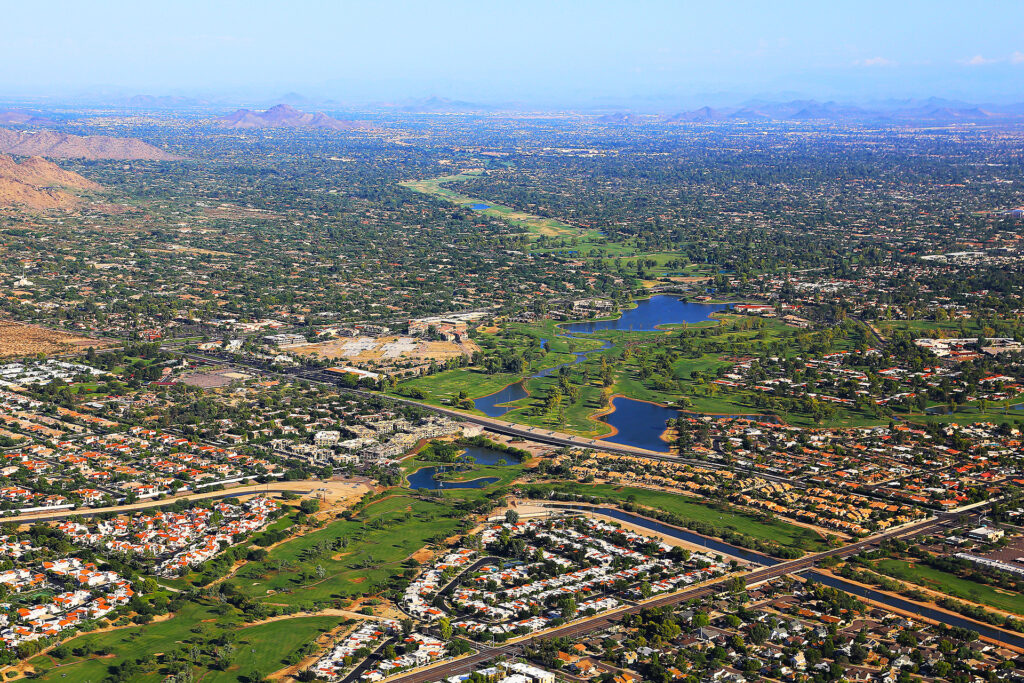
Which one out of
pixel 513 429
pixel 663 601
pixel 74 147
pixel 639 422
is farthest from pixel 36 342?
pixel 74 147

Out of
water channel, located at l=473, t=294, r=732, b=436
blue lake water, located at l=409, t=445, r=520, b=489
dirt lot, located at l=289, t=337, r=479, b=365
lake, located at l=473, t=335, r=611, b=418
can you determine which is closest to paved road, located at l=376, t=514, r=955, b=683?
water channel, located at l=473, t=294, r=732, b=436

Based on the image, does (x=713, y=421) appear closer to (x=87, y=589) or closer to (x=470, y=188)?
(x=87, y=589)

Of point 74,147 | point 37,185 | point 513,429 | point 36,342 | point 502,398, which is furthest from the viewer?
point 74,147

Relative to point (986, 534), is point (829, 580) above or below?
below

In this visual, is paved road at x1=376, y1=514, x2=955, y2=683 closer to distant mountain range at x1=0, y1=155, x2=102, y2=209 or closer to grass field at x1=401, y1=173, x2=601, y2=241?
grass field at x1=401, y1=173, x2=601, y2=241

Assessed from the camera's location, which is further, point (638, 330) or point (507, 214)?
point (507, 214)

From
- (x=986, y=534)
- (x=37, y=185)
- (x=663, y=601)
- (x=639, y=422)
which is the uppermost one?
(x=37, y=185)

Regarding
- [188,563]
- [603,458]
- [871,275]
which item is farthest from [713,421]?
[871,275]

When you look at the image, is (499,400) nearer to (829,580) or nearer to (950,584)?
(829,580)
